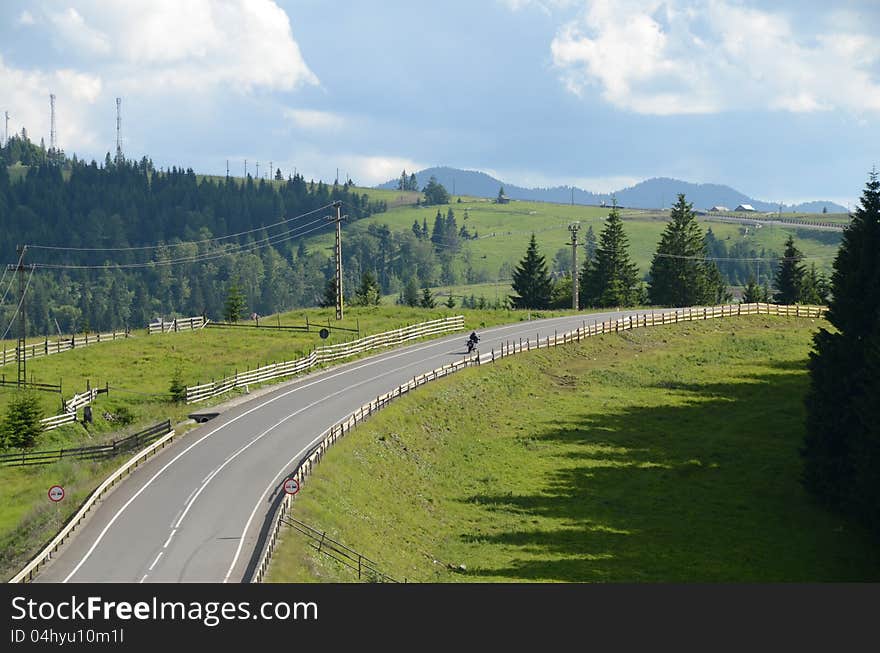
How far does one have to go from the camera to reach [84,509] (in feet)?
149

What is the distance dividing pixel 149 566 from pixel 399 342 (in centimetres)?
5555

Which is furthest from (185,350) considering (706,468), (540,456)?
(706,468)

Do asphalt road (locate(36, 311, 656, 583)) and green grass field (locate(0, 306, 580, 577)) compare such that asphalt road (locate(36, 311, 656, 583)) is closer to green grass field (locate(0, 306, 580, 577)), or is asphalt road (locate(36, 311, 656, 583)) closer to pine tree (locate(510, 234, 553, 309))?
green grass field (locate(0, 306, 580, 577))

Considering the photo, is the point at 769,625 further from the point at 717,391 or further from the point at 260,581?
the point at 717,391

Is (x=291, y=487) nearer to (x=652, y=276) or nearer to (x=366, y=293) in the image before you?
(x=366, y=293)

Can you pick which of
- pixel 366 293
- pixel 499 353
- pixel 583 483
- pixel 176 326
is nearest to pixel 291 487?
pixel 583 483

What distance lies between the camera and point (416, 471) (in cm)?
6044

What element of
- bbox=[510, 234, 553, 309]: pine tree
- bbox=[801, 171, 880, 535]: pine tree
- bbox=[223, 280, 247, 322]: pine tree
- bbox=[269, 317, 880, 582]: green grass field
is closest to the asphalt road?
bbox=[269, 317, 880, 582]: green grass field

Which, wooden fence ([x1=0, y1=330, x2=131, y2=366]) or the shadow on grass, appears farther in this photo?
wooden fence ([x1=0, y1=330, x2=131, y2=366])

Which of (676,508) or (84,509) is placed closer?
(84,509)

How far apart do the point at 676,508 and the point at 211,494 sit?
77.5ft

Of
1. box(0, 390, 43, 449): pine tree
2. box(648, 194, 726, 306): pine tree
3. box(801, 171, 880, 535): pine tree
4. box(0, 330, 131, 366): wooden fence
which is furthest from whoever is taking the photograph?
box(648, 194, 726, 306): pine tree

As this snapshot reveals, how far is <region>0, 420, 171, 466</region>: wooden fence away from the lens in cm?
5612

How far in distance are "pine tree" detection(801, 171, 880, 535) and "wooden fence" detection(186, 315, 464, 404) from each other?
34.0 meters
